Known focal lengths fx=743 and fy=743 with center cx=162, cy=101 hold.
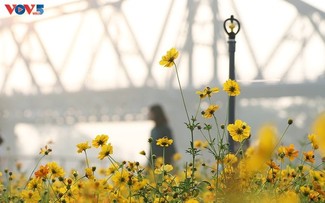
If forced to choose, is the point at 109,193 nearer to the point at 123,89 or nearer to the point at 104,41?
the point at 123,89

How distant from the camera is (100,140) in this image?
2.23 meters

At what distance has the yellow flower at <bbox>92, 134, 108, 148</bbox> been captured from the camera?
222 centimetres

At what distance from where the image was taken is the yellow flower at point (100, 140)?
2221 mm

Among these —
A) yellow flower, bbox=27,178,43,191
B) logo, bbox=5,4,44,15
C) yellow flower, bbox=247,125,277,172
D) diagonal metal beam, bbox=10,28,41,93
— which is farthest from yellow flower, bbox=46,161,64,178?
diagonal metal beam, bbox=10,28,41,93

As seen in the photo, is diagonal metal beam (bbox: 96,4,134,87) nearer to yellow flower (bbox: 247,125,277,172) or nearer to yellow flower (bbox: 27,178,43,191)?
yellow flower (bbox: 27,178,43,191)

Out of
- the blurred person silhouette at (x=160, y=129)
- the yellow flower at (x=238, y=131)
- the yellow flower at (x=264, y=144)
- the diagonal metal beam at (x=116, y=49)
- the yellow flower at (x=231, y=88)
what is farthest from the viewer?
the diagonal metal beam at (x=116, y=49)

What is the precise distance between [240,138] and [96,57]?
81.0ft

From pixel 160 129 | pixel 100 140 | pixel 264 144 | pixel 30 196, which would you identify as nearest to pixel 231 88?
pixel 100 140

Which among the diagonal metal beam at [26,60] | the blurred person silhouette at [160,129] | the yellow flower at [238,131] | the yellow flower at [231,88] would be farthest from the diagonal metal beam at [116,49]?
the yellow flower at [238,131]

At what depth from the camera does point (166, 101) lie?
83.5 ft

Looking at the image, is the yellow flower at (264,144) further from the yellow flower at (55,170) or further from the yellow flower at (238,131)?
the yellow flower at (55,170)

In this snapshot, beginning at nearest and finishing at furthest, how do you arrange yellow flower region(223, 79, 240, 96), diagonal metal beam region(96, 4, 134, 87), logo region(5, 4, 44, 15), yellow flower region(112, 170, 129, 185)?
1. yellow flower region(112, 170, 129, 185)
2. yellow flower region(223, 79, 240, 96)
3. logo region(5, 4, 44, 15)
4. diagonal metal beam region(96, 4, 134, 87)

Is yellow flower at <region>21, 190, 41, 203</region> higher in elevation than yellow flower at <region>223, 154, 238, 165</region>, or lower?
lower

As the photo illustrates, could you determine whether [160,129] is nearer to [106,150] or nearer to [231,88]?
[231,88]
